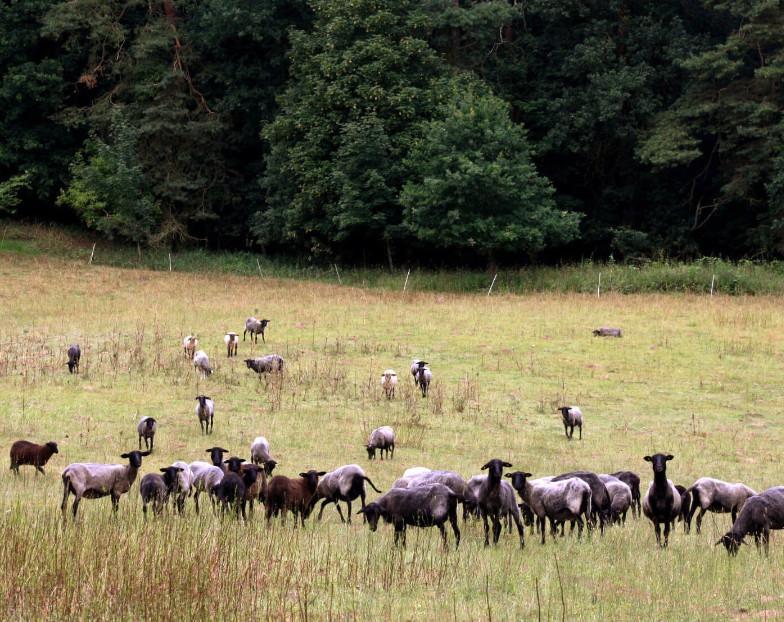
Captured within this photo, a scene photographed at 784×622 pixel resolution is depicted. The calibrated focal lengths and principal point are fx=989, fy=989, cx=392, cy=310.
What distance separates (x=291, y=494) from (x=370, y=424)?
7567 millimetres

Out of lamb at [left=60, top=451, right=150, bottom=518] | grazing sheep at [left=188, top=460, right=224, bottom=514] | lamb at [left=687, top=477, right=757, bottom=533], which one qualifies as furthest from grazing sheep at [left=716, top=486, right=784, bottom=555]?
lamb at [left=60, top=451, right=150, bottom=518]

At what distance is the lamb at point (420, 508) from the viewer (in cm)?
1283

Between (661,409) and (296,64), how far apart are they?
40.3 meters

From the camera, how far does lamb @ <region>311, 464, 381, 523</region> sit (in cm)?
1473

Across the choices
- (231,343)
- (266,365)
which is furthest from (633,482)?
(231,343)

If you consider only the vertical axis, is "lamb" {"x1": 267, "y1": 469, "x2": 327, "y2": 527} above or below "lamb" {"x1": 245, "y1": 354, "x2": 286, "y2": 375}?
above

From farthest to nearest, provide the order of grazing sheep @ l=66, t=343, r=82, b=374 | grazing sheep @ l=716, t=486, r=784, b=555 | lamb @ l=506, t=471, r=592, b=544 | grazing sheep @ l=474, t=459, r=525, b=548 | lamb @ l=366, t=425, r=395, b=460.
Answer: grazing sheep @ l=66, t=343, r=82, b=374
lamb @ l=366, t=425, r=395, b=460
lamb @ l=506, t=471, r=592, b=544
grazing sheep @ l=474, t=459, r=525, b=548
grazing sheep @ l=716, t=486, r=784, b=555

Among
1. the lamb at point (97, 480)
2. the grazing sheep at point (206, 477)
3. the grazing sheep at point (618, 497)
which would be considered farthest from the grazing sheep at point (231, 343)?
the grazing sheep at point (618, 497)

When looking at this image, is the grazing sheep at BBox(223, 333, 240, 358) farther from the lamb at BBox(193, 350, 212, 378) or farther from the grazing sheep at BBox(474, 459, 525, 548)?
the grazing sheep at BBox(474, 459, 525, 548)

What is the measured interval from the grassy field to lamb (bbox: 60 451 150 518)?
0.88 feet

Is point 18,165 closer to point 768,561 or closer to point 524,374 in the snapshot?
point 524,374

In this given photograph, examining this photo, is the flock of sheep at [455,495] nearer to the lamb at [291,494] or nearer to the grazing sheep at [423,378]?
the lamb at [291,494]

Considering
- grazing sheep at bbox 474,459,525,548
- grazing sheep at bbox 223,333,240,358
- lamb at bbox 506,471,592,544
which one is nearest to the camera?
grazing sheep at bbox 474,459,525,548

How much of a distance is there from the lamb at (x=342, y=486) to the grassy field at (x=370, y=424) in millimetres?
585
